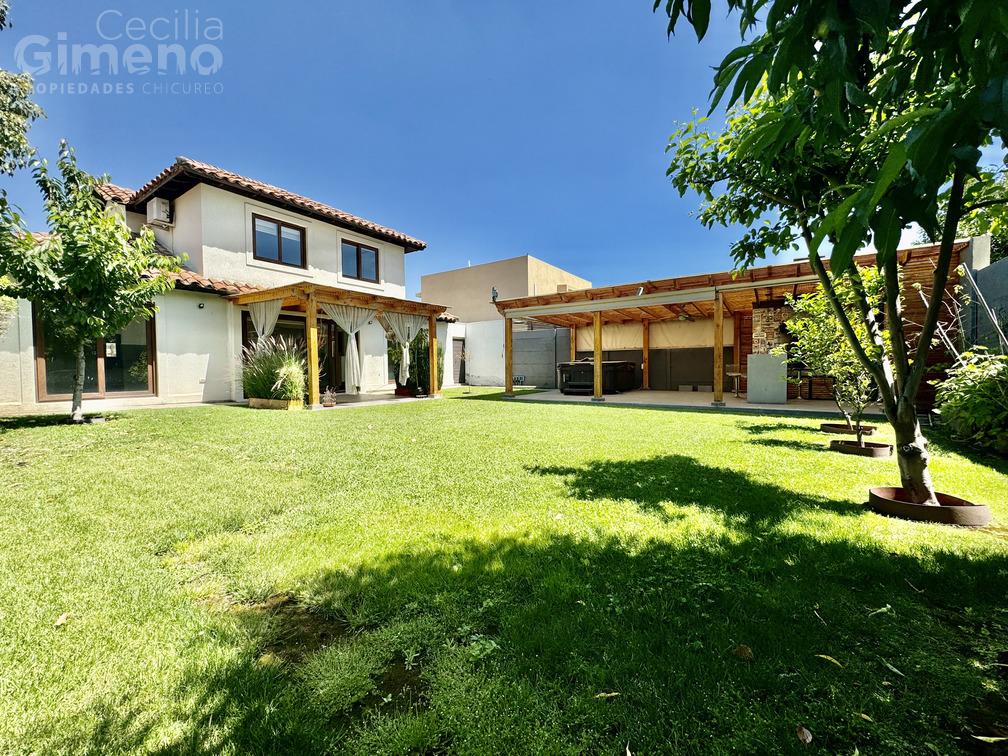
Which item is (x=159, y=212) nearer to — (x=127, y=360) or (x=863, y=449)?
(x=127, y=360)

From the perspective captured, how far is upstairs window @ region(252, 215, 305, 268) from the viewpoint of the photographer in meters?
11.3

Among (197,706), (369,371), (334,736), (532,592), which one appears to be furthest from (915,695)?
(369,371)

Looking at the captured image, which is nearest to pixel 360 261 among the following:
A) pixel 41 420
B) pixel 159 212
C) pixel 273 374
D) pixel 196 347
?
pixel 159 212

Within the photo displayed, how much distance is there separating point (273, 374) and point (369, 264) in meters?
6.11

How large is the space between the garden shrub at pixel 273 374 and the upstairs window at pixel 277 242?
10.1ft

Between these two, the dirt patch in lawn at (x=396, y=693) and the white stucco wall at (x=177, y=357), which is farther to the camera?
the white stucco wall at (x=177, y=357)

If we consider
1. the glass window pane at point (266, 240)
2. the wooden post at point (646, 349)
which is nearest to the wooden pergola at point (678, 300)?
the wooden post at point (646, 349)

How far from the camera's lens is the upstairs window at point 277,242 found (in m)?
11.3

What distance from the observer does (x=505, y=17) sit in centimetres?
746

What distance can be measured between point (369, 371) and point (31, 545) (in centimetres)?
1141

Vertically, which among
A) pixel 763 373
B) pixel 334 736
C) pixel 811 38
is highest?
pixel 811 38

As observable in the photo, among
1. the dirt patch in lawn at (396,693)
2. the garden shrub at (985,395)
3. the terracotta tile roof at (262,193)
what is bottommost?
the dirt patch in lawn at (396,693)

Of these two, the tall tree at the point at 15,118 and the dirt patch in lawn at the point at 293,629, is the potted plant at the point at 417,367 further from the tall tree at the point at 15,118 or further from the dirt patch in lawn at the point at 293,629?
the dirt patch in lawn at the point at 293,629

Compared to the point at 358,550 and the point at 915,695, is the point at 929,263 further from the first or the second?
the point at 358,550
